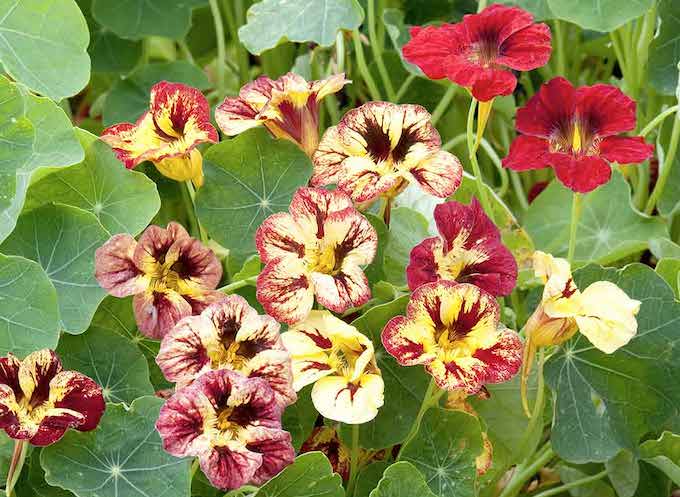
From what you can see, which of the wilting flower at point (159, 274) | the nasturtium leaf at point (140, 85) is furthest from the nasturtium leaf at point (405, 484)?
the nasturtium leaf at point (140, 85)

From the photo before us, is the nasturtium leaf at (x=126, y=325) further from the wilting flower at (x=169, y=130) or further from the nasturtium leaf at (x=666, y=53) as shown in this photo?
the nasturtium leaf at (x=666, y=53)

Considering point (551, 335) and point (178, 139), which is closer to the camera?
point (551, 335)

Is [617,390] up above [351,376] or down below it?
below

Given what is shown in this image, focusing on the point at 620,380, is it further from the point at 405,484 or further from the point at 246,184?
the point at 246,184

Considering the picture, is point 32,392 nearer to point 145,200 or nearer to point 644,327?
point 145,200

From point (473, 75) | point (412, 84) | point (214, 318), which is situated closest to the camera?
point (214, 318)

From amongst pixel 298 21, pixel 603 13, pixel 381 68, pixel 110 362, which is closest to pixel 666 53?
pixel 603 13

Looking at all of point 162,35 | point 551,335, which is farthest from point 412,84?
point 551,335
